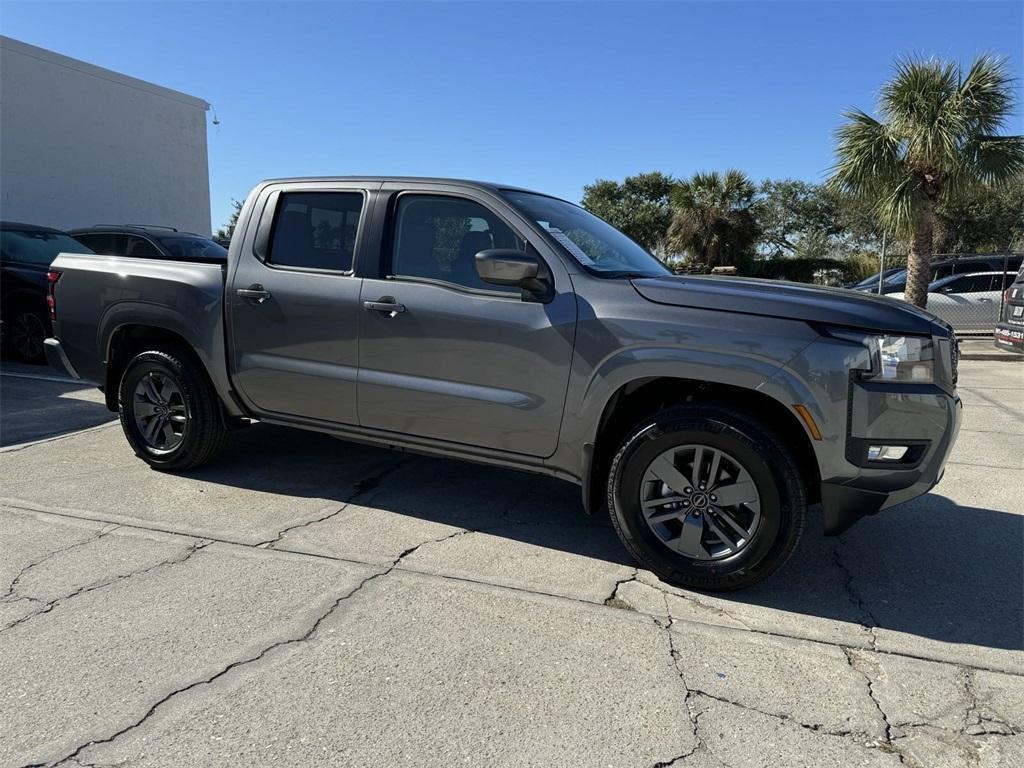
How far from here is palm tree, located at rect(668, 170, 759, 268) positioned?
2612 centimetres

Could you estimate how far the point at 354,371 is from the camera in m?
4.22

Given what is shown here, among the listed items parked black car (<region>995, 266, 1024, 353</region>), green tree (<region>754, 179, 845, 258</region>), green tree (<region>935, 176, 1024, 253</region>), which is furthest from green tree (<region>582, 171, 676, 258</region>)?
parked black car (<region>995, 266, 1024, 353</region>)

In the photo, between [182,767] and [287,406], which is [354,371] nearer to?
[287,406]

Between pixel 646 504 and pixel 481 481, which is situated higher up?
pixel 646 504

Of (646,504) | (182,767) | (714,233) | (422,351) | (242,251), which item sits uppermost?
(714,233)

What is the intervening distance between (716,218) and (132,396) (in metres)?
23.9

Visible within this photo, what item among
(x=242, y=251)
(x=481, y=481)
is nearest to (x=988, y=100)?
(x=481, y=481)

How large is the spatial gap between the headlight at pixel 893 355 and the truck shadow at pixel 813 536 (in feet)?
3.53

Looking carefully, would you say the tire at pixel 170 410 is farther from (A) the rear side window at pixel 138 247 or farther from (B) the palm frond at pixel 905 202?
(B) the palm frond at pixel 905 202

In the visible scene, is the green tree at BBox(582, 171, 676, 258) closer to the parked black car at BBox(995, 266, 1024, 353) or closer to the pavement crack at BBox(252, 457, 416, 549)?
A: the parked black car at BBox(995, 266, 1024, 353)

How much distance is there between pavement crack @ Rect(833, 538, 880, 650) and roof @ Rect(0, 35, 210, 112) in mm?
18849

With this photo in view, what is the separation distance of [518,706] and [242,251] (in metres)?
3.28

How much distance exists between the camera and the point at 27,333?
357 inches

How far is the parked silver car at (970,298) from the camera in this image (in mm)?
15078
